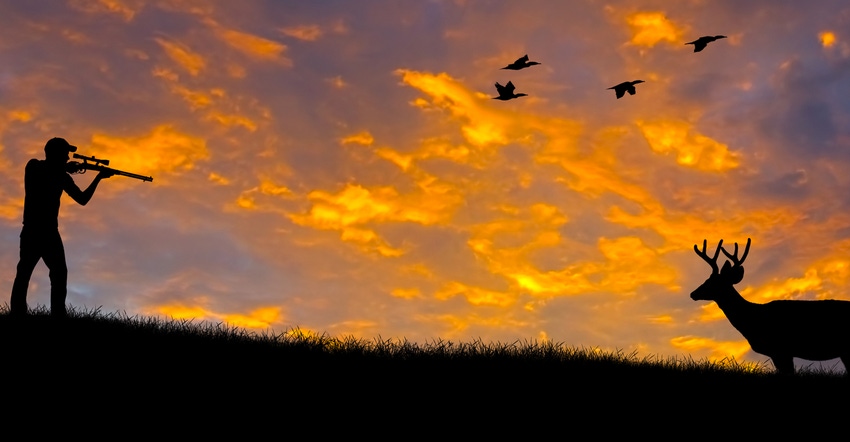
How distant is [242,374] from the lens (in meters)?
9.91

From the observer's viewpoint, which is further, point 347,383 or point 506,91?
point 506,91

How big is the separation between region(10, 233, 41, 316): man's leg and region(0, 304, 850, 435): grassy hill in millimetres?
216

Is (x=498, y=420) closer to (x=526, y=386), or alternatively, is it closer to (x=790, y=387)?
(x=526, y=386)

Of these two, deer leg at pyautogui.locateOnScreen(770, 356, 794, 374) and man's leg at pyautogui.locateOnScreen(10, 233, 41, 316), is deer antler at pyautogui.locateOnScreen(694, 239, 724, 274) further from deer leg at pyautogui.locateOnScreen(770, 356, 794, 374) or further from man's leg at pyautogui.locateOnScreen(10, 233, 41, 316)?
man's leg at pyautogui.locateOnScreen(10, 233, 41, 316)

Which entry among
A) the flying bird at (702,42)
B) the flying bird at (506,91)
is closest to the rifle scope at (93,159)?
the flying bird at (506,91)

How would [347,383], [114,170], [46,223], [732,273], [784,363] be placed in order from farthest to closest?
[732,273]
[784,363]
[114,170]
[46,223]
[347,383]

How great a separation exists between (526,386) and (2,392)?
590cm

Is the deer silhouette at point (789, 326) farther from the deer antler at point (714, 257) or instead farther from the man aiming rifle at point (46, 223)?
the man aiming rifle at point (46, 223)

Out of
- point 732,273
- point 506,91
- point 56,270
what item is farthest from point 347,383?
point 732,273

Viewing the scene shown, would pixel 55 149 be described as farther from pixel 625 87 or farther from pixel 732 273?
pixel 732 273

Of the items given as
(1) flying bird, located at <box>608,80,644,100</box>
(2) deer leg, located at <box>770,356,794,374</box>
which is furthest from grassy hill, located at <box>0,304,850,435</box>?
(1) flying bird, located at <box>608,80,644,100</box>

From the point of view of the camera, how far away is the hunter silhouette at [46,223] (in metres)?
11.3

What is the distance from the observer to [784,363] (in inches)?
564

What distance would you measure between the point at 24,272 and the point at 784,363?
12079mm
